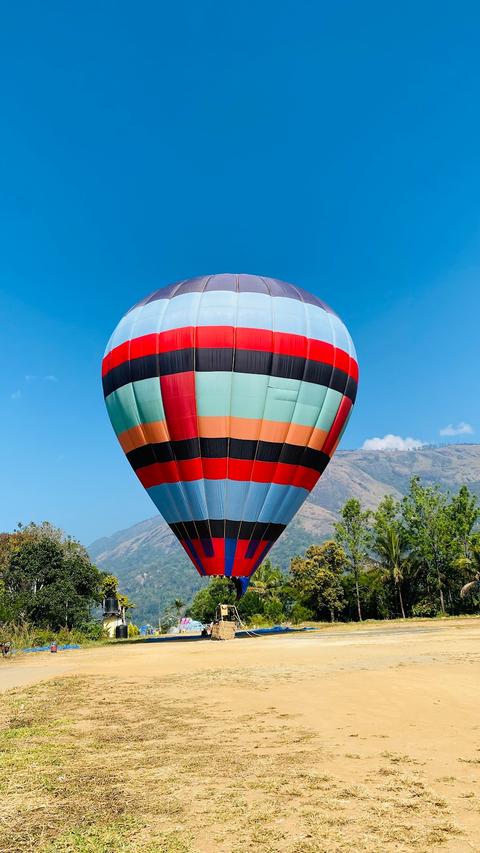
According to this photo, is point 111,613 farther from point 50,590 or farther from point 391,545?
point 391,545

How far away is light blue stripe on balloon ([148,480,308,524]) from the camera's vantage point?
2770 cm

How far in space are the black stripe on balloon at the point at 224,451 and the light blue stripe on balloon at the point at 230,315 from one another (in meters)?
5.75

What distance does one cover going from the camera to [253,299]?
28.7 m

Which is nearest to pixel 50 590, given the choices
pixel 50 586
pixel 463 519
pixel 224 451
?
pixel 50 586

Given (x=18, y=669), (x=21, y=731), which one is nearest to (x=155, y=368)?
(x=18, y=669)

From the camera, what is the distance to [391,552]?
181 feet

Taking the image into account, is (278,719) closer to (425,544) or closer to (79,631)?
(79,631)

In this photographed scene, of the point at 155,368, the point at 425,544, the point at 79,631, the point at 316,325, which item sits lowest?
the point at 79,631

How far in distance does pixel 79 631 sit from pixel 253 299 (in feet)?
98.6

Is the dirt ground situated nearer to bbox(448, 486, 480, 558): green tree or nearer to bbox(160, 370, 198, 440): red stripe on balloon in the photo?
bbox(160, 370, 198, 440): red stripe on balloon

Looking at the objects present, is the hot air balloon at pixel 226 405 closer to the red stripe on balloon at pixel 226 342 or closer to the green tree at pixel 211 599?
the red stripe on balloon at pixel 226 342

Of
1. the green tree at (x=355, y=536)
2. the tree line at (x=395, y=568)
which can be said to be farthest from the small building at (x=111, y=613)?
the green tree at (x=355, y=536)

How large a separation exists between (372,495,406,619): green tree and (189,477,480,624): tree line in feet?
0.31

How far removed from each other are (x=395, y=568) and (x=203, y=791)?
5130cm
